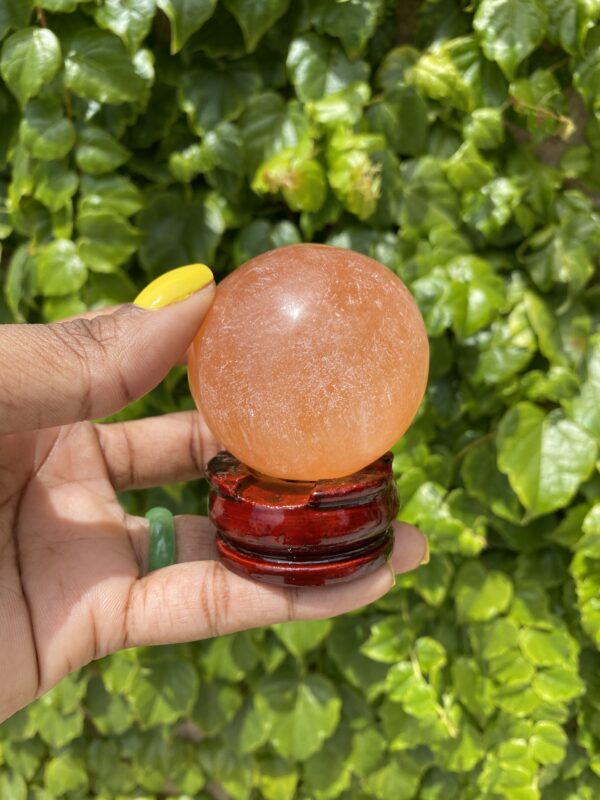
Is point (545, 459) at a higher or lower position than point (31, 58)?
lower

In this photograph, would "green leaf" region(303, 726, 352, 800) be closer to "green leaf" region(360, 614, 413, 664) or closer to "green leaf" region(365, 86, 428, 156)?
"green leaf" region(360, 614, 413, 664)

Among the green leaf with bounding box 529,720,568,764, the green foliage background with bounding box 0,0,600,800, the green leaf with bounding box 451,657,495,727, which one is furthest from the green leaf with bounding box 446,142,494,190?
the green leaf with bounding box 529,720,568,764

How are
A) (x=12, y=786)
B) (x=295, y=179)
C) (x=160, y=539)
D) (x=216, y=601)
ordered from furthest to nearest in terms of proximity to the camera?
(x=12, y=786), (x=295, y=179), (x=160, y=539), (x=216, y=601)

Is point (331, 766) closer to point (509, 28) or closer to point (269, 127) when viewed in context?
point (269, 127)

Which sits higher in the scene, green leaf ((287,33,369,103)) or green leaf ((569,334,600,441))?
green leaf ((287,33,369,103))

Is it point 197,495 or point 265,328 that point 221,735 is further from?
point 265,328

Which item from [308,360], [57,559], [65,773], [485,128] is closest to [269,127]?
[485,128]
